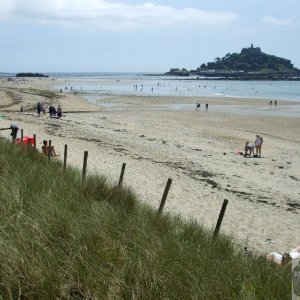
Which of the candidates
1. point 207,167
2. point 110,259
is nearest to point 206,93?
point 207,167

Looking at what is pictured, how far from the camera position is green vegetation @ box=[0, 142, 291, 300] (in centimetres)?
334

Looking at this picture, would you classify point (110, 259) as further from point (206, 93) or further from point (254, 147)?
point (206, 93)

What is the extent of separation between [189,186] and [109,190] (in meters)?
6.15

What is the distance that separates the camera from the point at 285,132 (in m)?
30.1

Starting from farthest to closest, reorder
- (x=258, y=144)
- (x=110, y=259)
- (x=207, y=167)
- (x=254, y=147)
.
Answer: (x=254, y=147)
(x=258, y=144)
(x=207, y=167)
(x=110, y=259)

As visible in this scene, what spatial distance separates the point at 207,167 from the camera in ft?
54.4

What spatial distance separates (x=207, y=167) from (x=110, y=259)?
512 inches

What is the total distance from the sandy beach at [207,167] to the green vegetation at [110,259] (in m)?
1.53

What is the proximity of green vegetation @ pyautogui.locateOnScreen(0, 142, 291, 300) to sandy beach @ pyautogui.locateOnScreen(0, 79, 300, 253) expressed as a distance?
1.53 meters

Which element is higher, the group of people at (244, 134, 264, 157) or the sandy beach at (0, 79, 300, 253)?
the group of people at (244, 134, 264, 157)

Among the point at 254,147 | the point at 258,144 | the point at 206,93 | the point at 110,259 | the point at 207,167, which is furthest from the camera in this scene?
the point at 206,93

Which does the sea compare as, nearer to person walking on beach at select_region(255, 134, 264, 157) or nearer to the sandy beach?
the sandy beach

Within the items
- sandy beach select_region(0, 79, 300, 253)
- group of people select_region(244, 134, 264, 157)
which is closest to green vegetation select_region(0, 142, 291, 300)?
sandy beach select_region(0, 79, 300, 253)

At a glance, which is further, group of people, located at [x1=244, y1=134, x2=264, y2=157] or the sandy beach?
group of people, located at [x1=244, y1=134, x2=264, y2=157]
